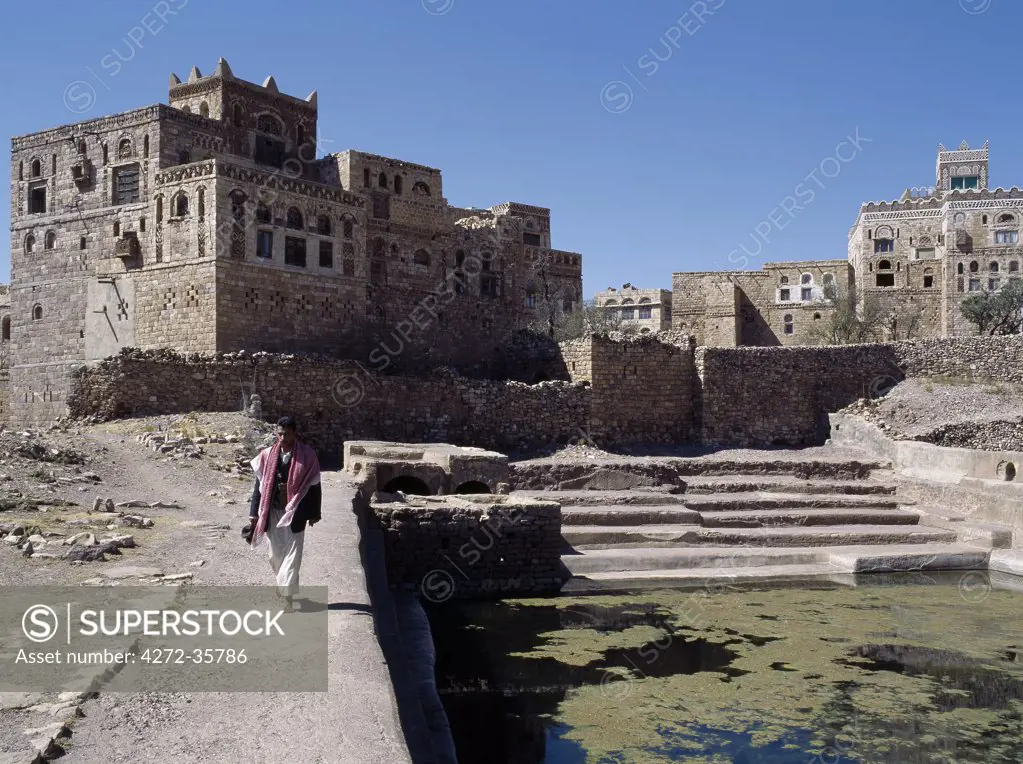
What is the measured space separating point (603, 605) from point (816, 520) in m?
6.47

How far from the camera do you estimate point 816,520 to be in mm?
18203

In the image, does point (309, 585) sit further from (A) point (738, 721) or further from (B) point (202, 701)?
(A) point (738, 721)

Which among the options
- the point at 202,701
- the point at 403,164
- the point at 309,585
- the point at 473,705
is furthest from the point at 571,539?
the point at 403,164

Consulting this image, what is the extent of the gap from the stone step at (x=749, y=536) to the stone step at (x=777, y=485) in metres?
1.99

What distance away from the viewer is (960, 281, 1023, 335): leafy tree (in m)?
43.7

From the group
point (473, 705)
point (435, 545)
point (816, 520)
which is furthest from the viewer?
point (816, 520)

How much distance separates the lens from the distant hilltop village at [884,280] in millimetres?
49500

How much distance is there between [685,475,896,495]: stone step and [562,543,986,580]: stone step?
9.48ft

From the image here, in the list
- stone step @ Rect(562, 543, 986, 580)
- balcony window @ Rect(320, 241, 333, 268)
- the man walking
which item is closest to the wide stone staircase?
stone step @ Rect(562, 543, 986, 580)

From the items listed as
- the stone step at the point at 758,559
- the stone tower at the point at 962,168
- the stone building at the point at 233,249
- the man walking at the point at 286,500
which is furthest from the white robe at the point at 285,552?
the stone tower at the point at 962,168

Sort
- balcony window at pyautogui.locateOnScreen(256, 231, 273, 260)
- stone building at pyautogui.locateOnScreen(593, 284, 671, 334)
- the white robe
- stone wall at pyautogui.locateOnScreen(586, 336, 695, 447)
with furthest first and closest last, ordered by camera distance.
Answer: stone building at pyautogui.locateOnScreen(593, 284, 671, 334), stone wall at pyautogui.locateOnScreen(586, 336, 695, 447), balcony window at pyautogui.locateOnScreen(256, 231, 273, 260), the white robe

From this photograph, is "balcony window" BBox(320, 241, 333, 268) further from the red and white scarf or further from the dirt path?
the red and white scarf

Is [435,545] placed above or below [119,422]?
below

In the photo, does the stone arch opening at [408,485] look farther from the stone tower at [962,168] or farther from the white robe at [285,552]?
the stone tower at [962,168]
